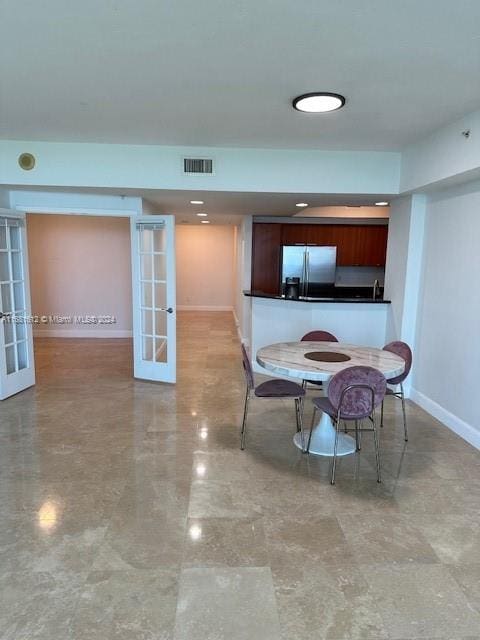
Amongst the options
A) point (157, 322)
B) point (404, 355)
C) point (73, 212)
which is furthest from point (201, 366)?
point (404, 355)

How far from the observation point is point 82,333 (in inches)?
292

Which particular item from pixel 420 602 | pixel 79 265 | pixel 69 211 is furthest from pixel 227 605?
pixel 79 265

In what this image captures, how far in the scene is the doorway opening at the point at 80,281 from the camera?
705 cm

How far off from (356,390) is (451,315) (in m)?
1.63

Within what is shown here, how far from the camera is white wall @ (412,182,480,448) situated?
11.3ft

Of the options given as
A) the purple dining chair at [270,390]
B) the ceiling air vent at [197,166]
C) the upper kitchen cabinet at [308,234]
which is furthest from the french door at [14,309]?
the upper kitchen cabinet at [308,234]

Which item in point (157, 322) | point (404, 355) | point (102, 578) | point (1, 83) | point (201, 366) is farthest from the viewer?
point (201, 366)

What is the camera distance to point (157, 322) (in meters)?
5.21

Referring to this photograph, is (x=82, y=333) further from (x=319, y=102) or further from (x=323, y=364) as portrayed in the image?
(x=319, y=102)

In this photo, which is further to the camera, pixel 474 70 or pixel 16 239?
pixel 16 239

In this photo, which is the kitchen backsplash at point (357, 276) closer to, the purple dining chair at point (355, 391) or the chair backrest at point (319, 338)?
the chair backrest at point (319, 338)

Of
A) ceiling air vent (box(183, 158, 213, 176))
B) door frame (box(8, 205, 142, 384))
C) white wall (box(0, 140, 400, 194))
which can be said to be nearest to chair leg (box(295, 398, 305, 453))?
white wall (box(0, 140, 400, 194))

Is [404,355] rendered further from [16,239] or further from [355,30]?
[16,239]

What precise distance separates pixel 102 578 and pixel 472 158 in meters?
3.58
